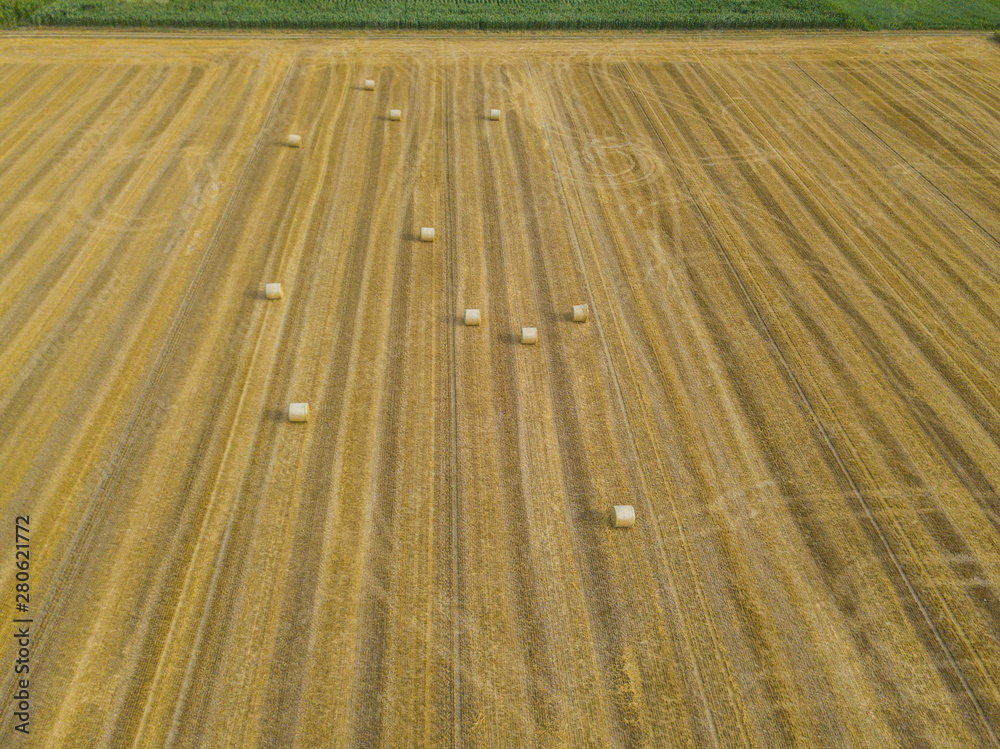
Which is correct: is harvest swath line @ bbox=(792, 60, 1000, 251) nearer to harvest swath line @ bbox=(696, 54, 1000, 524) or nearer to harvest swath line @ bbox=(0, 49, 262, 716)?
harvest swath line @ bbox=(696, 54, 1000, 524)

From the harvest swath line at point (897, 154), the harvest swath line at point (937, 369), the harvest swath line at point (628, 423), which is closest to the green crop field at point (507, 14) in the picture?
the harvest swath line at point (897, 154)

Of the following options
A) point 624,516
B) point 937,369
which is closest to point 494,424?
point 624,516

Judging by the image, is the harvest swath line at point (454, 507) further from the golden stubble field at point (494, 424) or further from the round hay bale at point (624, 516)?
the round hay bale at point (624, 516)

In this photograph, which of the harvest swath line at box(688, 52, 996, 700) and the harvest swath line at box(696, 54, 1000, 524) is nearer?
the harvest swath line at box(688, 52, 996, 700)

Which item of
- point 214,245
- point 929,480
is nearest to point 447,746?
point 929,480

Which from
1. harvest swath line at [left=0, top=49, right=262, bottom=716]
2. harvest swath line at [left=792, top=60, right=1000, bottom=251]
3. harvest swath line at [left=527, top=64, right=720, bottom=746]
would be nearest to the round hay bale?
harvest swath line at [left=527, top=64, right=720, bottom=746]

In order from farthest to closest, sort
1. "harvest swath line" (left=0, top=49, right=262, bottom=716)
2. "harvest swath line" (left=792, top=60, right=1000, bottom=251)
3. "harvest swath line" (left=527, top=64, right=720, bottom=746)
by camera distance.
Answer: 1. "harvest swath line" (left=792, top=60, right=1000, bottom=251)
2. "harvest swath line" (left=0, top=49, right=262, bottom=716)
3. "harvest swath line" (left=527, top=64, right=720, bottom=746)

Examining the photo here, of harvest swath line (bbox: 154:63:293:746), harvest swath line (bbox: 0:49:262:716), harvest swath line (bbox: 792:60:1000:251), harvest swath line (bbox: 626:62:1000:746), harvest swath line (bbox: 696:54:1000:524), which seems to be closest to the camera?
harvest swath line (bbox: 154:63:293:746)

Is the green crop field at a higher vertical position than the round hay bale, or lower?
higher
